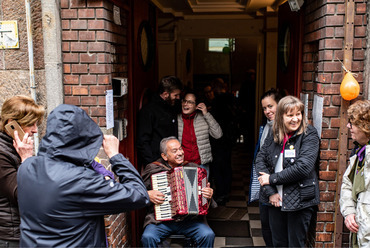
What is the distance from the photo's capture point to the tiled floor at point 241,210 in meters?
4.30

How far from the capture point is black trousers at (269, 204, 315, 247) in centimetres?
302

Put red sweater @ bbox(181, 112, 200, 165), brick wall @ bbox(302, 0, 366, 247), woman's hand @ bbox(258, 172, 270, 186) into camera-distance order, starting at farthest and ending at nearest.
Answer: red sweater @ bbox(181, 112, 200, 165) < woman's hand @ bbox(258, 172, 270, 186) < brick wall @ bbox(302, 0, 366, 247)

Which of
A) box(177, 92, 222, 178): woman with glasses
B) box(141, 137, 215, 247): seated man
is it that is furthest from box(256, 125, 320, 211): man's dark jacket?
box(177, 92, 222, 178): woman with glasses

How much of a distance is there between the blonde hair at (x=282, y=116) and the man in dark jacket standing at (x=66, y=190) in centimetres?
154

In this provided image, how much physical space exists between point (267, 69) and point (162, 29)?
2.35 m

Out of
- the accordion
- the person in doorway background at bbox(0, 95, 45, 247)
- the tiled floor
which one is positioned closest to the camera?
the person in doorway background at bbox(0, 95, 45, 247)

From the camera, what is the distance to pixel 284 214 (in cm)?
313

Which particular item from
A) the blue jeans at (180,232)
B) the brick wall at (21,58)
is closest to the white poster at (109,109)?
the brick wall at (21,58)

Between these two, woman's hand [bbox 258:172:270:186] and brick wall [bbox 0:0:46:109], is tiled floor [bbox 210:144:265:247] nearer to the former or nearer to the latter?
woman's hand [bbox 258:172:270:186]

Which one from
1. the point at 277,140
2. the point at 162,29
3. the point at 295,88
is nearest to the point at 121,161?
the point at 277,140

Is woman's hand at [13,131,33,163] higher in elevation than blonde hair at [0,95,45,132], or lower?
lower

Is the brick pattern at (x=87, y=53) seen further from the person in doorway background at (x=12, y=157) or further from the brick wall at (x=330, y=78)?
the brick wall at (x=330, y=78)

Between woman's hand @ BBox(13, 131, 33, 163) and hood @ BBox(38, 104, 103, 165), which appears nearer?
hood @ BBox(38, 104, 103, 165)

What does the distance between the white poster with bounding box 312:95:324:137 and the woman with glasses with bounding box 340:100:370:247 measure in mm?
425
